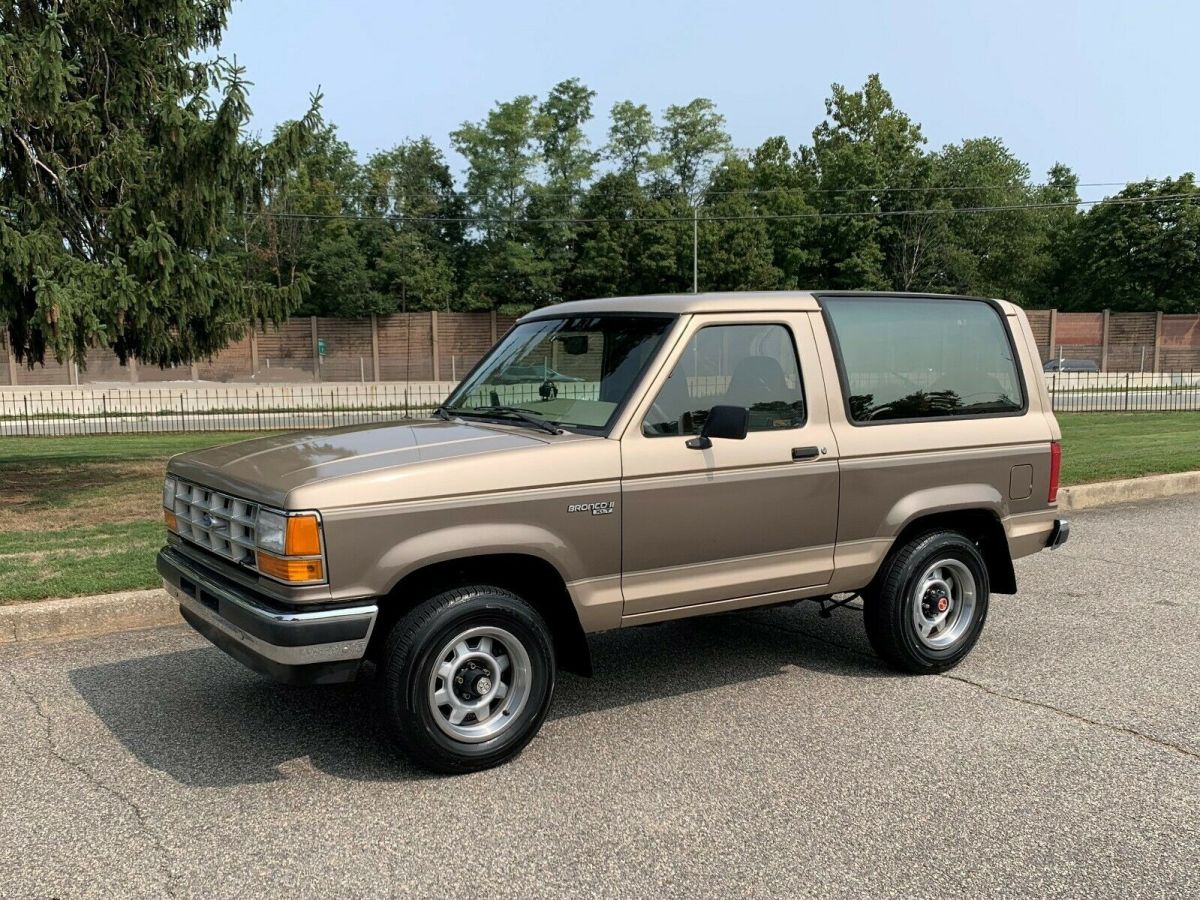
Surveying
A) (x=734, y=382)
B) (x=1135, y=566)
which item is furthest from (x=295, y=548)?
(x=1135, y=566)

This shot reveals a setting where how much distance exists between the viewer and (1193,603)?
691 cm

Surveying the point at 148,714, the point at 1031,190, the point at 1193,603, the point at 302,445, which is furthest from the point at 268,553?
the point at 1031,190

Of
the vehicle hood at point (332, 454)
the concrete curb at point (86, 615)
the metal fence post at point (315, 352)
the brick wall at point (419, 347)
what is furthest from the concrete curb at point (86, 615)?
the metal fence post at point (315, 352)

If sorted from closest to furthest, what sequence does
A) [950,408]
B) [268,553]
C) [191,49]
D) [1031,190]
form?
1. [268,553]
2. [950,408]
3. [191,49]
4. [1031,190]

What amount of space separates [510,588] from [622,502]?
2.12 feet

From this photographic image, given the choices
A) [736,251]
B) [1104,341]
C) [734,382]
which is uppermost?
[736,251]

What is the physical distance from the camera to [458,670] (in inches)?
162

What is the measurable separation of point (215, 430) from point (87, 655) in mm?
15603

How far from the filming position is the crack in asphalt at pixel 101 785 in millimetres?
3410

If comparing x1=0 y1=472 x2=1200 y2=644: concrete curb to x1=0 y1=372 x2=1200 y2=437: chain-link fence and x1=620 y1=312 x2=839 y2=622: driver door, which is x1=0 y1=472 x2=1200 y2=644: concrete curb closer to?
x1=620 y1=312 x2=839 y2=622: driver door

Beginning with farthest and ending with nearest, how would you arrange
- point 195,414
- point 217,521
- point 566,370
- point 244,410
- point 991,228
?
point 991,228 → point 244,410 → point 195,414 → point 566,370 → point 217,521

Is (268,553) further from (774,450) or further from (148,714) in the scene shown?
(774,450)

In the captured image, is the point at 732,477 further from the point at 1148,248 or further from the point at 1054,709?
the point at 1148,248

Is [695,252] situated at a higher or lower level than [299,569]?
higher
